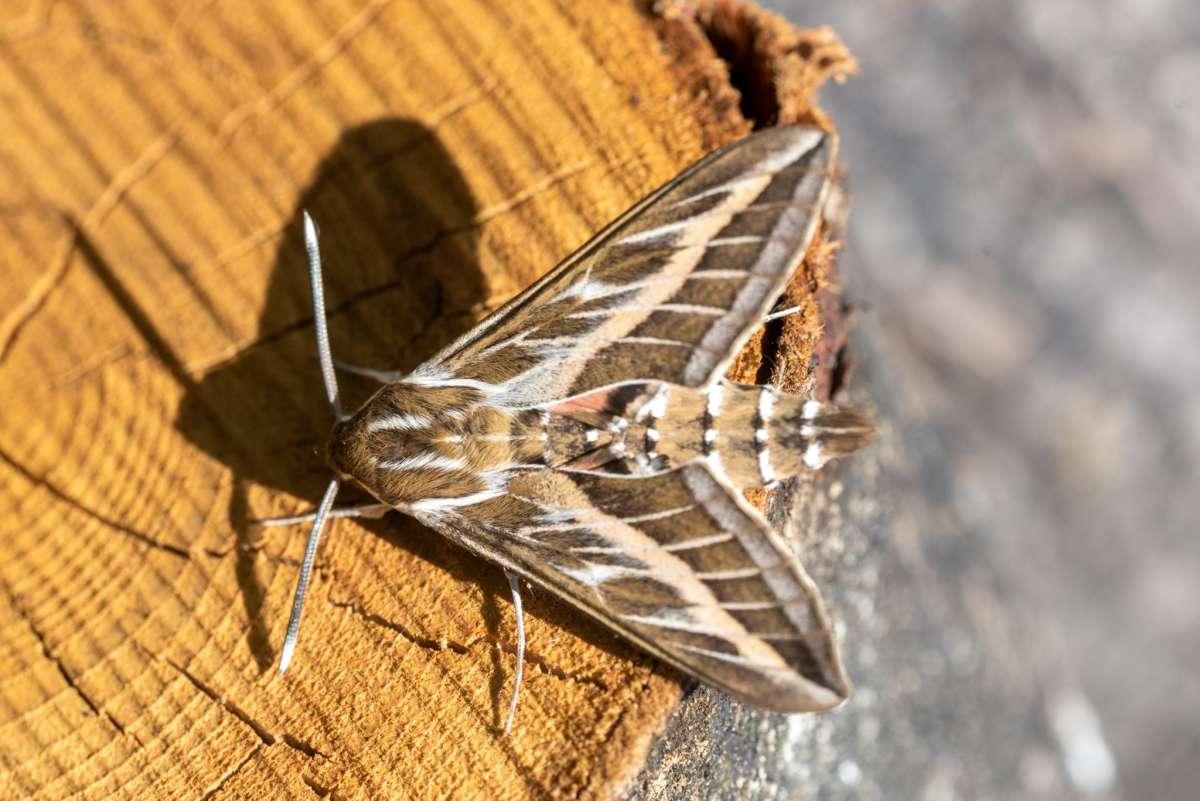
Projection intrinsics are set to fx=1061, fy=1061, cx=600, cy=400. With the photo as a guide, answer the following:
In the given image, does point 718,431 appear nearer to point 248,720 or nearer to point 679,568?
point 679,568

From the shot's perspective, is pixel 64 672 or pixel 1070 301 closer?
pixel 64 672

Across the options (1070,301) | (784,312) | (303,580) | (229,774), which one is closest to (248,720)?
(229,774)

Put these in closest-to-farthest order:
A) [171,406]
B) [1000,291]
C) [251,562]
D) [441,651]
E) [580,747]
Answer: [580,747] → [441,651] → [251,562] → [171,406] → [1000,291]

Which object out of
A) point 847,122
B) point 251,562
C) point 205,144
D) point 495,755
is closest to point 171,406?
point 251,562

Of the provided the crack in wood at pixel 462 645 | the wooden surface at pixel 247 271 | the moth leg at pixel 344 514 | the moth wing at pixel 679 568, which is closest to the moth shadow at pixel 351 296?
the wooden surface at pixel 247 271

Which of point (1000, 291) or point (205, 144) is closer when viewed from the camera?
point (205, 144)

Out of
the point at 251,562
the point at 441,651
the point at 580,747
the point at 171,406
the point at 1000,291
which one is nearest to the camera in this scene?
the point at 580,747

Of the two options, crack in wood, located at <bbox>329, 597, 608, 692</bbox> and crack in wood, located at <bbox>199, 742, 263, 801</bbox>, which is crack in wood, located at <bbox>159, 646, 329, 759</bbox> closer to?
crack in wood, located at <bbox>199, 742, 263, 801</bbox>

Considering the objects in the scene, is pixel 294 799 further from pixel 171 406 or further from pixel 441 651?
pixel 171 406
